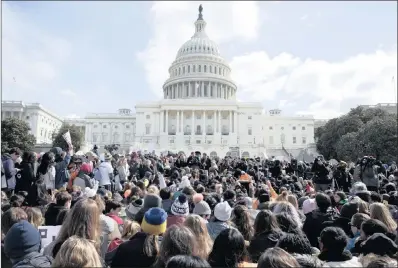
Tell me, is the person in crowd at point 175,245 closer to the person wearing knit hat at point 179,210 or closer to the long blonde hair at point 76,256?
the long blonde hair at point 76,256

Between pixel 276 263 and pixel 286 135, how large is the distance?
99.5 m

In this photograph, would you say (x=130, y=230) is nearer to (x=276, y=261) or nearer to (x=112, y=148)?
(x=276, y=261)

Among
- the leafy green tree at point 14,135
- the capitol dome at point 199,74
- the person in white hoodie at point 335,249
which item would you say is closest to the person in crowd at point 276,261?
the person in white hoodie at point 335,249

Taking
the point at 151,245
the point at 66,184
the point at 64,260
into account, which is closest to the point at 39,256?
the point at 64,260

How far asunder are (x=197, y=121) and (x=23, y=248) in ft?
287

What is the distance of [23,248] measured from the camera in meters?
4.57

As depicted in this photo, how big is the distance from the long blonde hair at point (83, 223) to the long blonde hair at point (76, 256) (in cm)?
115

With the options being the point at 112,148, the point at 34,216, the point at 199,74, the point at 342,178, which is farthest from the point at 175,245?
the point at 199,74

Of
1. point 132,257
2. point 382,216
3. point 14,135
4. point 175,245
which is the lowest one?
point 132,257

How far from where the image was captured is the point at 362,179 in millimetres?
13398

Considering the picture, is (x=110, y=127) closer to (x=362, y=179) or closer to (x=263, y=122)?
(x=263, y=122)

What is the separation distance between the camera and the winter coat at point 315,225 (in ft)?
22.8

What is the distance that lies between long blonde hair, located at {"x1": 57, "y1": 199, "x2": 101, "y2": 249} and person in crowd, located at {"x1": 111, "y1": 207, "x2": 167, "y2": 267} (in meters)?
0.47

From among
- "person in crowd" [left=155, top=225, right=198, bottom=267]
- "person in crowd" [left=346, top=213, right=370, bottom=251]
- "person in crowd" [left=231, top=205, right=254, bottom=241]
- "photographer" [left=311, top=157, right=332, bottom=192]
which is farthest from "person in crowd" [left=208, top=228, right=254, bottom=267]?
"photographer" [left=311, top=157, right=332, bottom=192]
